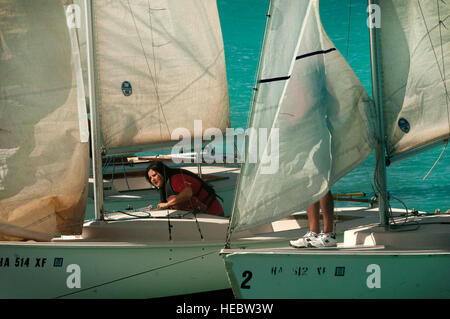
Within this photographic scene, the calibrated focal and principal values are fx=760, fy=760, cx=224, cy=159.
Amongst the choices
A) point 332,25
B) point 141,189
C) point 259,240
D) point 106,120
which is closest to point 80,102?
point 106,120

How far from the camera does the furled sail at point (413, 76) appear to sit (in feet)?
17.0

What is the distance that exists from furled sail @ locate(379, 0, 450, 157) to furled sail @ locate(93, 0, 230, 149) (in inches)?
120

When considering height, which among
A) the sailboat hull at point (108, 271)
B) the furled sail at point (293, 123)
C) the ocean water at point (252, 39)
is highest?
the ocean water at point (252, 39)

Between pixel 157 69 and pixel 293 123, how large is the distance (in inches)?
128

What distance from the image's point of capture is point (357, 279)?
15.4 ft

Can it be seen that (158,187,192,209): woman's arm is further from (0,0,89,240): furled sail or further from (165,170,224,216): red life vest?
(0,0,89,240): furled sail

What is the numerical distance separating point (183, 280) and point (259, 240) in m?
0.67

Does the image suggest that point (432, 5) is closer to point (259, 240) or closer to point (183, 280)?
point (259, 240)

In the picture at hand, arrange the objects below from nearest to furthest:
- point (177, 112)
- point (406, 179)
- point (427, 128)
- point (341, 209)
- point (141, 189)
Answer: point (427, 128)
point (341, 209)
point (177, 112)
point (141, 189)
point (406, 179)

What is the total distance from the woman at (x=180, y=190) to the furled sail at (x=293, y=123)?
1.67 metres

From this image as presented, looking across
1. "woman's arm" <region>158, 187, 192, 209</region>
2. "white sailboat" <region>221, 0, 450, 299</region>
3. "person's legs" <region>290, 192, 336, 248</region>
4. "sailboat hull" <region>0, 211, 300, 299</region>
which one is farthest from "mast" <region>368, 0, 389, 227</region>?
"woman's arm" <region>158, 187, 192, 209</region>

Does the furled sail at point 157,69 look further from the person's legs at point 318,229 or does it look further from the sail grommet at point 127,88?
the person's legs at point 318,229

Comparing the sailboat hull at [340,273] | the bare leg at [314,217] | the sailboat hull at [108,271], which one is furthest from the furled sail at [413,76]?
the sailboat hull at [108,271]

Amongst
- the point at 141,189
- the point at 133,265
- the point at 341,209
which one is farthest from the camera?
the point at 141,189
